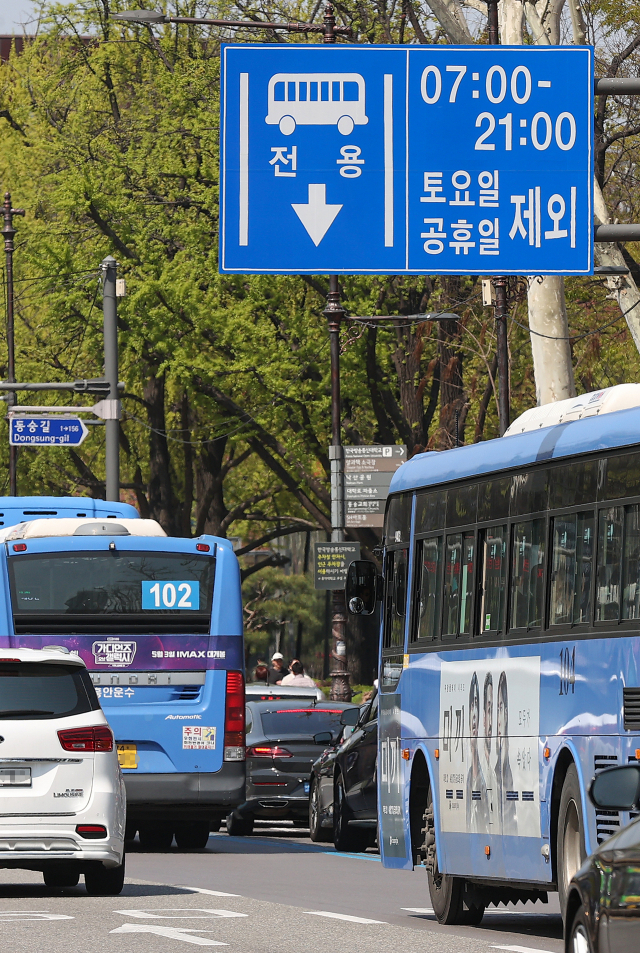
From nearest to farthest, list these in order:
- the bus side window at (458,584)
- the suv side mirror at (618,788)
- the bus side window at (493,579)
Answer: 1. the suv side mirror at (618,788)
2. the bus side window at (493,579)
3. the bus side window at (458,584)

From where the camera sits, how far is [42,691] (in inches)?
580

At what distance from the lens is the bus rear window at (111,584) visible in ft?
65.9

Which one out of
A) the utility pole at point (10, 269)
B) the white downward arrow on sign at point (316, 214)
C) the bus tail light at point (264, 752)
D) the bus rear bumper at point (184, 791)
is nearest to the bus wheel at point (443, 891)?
the white downward arrow on sign at point (316, 214)

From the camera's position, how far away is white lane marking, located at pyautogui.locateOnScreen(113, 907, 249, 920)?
44.0ft

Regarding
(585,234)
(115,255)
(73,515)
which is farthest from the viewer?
(115,255)

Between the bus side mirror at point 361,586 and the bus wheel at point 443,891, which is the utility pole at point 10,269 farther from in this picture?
the bus wheel at point 443,891

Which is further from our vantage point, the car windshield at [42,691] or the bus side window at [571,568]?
the car windshield at [42,691]

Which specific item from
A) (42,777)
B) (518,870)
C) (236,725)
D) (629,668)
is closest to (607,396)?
(629,668)

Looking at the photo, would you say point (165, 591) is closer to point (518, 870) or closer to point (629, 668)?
point (518, 870)

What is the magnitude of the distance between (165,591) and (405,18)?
2203 cm

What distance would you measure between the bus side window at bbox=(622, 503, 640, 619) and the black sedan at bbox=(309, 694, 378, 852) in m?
7.84

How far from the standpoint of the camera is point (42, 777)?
14.6 m

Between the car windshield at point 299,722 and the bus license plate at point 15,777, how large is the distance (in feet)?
29.7

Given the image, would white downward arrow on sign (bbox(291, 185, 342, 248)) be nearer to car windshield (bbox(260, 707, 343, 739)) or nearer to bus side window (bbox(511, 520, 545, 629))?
bus side window (bbox(511, 520, 545, 629))
